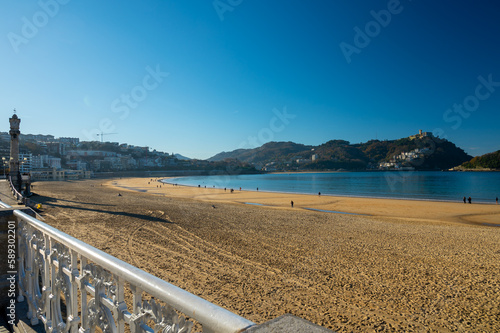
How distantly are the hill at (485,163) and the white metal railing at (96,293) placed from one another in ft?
582

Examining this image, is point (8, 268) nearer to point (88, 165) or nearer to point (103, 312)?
point (103, 312)

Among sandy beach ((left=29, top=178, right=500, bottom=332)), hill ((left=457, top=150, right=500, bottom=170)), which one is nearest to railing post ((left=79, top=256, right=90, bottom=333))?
sandy beach ((left=29, top=178, right=500, bottom=332))

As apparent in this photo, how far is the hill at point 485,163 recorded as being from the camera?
138 meters

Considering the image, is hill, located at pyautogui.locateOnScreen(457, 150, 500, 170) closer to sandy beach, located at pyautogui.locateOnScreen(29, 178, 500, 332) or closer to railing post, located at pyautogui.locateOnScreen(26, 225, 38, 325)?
sandy beach, located at pyautogui.locateOnScreen(29, 178, 500, 332)

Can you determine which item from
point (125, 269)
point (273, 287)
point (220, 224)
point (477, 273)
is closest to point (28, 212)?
point (125, 269)

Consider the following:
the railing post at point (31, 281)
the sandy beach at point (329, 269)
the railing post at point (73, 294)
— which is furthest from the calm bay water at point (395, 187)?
the railing post at point (73, 294)

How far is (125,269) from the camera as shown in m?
1.51

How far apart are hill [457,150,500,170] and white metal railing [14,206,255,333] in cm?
17751

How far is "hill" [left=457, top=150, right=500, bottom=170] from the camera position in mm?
138038

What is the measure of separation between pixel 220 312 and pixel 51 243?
2.35 metres
